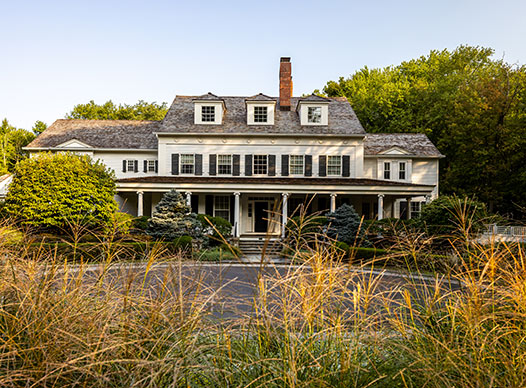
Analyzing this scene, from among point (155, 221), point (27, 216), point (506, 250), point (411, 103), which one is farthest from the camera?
point (411, 103)

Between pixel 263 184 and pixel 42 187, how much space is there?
418 inches

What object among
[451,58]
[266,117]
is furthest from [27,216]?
[451,58]

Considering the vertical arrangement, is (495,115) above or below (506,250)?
above

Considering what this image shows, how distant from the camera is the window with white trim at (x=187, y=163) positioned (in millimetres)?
22578

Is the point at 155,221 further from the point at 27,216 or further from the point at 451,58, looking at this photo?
the point at 451,58

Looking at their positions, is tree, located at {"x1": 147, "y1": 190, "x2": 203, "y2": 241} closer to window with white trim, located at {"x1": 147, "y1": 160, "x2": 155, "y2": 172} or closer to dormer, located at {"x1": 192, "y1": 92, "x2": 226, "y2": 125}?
window with white trim, located at {"x1": 147, "y1": 160, "x2": 155, "y2": 172}

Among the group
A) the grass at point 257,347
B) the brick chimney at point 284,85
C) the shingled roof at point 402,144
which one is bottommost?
the grass at point 257,347

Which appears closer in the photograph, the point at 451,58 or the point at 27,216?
the point at 27,216

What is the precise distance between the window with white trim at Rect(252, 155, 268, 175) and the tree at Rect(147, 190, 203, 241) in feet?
20.6

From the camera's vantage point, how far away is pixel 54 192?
50.9ft

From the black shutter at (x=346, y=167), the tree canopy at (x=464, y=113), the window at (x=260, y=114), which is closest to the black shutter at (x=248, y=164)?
the window at (x=260, y=114)

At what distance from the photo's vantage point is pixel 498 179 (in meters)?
25.4

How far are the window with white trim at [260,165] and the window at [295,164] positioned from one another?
5.31 ft

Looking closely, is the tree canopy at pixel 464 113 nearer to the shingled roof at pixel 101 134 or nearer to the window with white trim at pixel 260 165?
the window with white trim at pixel 260 165
